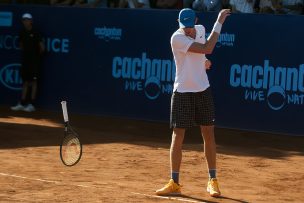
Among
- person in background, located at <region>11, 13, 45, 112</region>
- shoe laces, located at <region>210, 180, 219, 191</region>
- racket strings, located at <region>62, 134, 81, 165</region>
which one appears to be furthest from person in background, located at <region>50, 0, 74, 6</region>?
shoe laces, located at <region>210, 180, 219, 191</region>

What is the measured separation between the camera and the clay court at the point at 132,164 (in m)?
8.70

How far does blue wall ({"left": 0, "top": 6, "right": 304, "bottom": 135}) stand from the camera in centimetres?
1443

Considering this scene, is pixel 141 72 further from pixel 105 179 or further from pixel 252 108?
pixel 105 179

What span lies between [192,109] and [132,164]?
2535 millimetres

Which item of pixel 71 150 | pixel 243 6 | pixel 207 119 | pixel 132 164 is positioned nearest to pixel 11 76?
pixel 243 6

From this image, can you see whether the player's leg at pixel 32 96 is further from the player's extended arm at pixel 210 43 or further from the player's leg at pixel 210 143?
the player's extended arm at pixel 210 43

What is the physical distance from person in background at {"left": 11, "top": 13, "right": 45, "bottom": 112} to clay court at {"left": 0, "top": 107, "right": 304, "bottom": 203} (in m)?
1.56

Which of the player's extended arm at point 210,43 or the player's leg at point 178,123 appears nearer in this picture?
the player's extended arm at point 210,43

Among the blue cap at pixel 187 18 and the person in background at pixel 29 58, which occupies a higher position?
the blue cap at pixel 187 18

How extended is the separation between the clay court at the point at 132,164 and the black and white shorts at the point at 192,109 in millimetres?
793

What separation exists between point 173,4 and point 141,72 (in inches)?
65.4

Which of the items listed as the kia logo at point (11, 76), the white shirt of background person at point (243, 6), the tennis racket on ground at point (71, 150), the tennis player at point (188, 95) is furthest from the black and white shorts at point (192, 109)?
the kia logo at point (11, 76)

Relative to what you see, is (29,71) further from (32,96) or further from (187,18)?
(187,18)

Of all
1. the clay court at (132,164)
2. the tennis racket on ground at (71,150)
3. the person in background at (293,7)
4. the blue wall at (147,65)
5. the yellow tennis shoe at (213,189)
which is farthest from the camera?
the person in background at (293,7)
